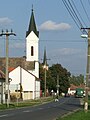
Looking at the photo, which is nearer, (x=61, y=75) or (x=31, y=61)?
(x=31, y=61)

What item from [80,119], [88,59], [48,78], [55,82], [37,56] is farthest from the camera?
[55,82]

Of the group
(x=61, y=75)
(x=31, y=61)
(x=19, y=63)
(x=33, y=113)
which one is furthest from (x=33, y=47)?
(x=33, y=113)

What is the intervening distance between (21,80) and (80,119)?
70854 mm

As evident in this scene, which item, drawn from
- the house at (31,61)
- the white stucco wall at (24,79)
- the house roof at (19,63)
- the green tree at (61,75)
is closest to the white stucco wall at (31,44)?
the house at (31,61)

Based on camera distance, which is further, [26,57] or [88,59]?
[26,57]

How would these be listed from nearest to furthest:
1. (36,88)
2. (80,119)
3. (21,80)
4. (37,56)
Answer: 1. (80,119)
2. (21,80)
3. (36,88)
4. (37,56)

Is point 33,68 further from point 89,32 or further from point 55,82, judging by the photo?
point 89,32

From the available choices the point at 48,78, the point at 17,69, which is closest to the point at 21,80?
the point at 17,69

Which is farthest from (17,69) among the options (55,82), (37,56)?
(55,82)

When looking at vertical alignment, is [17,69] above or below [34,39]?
below

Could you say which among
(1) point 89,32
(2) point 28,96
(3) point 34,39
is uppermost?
(3) point 34,39

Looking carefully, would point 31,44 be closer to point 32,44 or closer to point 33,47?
point 32,44

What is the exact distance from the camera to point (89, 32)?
3625cm

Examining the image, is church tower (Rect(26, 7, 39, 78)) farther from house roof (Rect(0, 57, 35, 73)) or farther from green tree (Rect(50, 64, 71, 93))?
green tree (Rect(50, 64, 71, 93))
